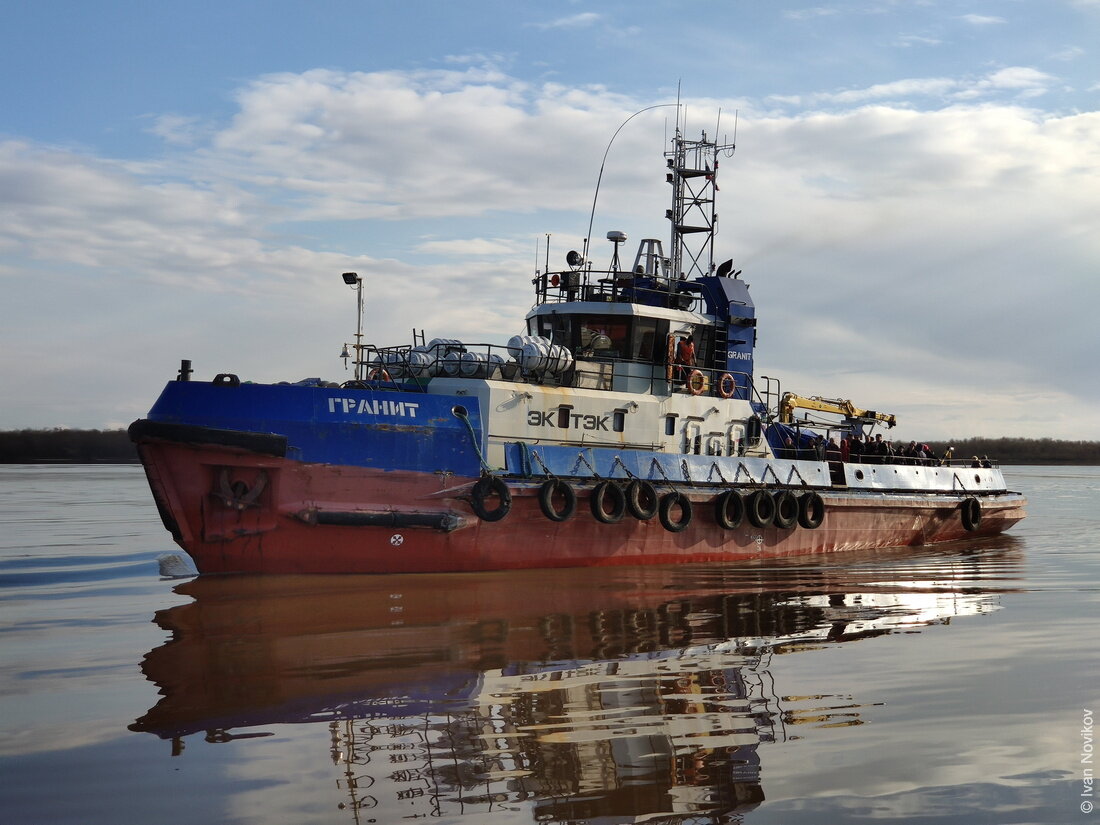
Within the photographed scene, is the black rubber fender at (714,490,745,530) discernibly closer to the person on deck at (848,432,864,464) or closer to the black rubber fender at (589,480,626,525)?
the black rubber fender at (589,480,626,525)

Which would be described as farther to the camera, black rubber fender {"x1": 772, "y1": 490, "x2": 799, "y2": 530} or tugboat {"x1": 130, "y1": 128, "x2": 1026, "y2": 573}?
black rubber fender {"x1": 772, "y1": 490, "x2": 799, "y2": 530}

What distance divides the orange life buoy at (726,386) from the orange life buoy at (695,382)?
0.65 metres

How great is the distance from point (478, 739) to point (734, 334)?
14.1 metres

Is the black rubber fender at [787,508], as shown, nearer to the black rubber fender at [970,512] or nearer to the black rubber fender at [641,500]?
the black rubber fender at [641,500]

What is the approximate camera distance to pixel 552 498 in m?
16.1

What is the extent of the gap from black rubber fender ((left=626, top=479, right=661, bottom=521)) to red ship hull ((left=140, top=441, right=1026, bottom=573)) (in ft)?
0.96

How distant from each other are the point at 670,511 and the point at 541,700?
9285 millimetres

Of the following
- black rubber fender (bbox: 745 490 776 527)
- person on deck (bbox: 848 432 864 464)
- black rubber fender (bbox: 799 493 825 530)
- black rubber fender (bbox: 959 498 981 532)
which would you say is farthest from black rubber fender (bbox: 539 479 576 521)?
black rubber fender (bbox: 959 498 981 532)

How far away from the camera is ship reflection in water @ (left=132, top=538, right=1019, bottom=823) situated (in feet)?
21.4

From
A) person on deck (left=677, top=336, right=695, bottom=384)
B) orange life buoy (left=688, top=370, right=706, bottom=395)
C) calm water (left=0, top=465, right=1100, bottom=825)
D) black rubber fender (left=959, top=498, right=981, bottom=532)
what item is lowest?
calm water (left=0, top=465, right=1100, bottom=825)

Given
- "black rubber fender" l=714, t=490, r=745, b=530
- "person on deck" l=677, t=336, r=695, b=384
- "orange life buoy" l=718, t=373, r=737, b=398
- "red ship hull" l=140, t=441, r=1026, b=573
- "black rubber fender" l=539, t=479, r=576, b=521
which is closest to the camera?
"red ship hull" l=140, t=441, r=1026, b=573

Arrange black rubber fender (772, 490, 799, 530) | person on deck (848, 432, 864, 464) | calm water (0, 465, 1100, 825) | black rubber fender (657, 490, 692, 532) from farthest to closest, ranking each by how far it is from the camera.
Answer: person on deck (848, 432, 864, 464) < black rubber fender (772, 490, 799, 530) < black rubber fender (657, 490, 692, 532) < calm water (0, 465, 1100, 825)

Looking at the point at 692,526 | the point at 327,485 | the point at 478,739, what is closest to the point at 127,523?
the point at 327,485

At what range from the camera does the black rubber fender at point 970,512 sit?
78.0 ft
